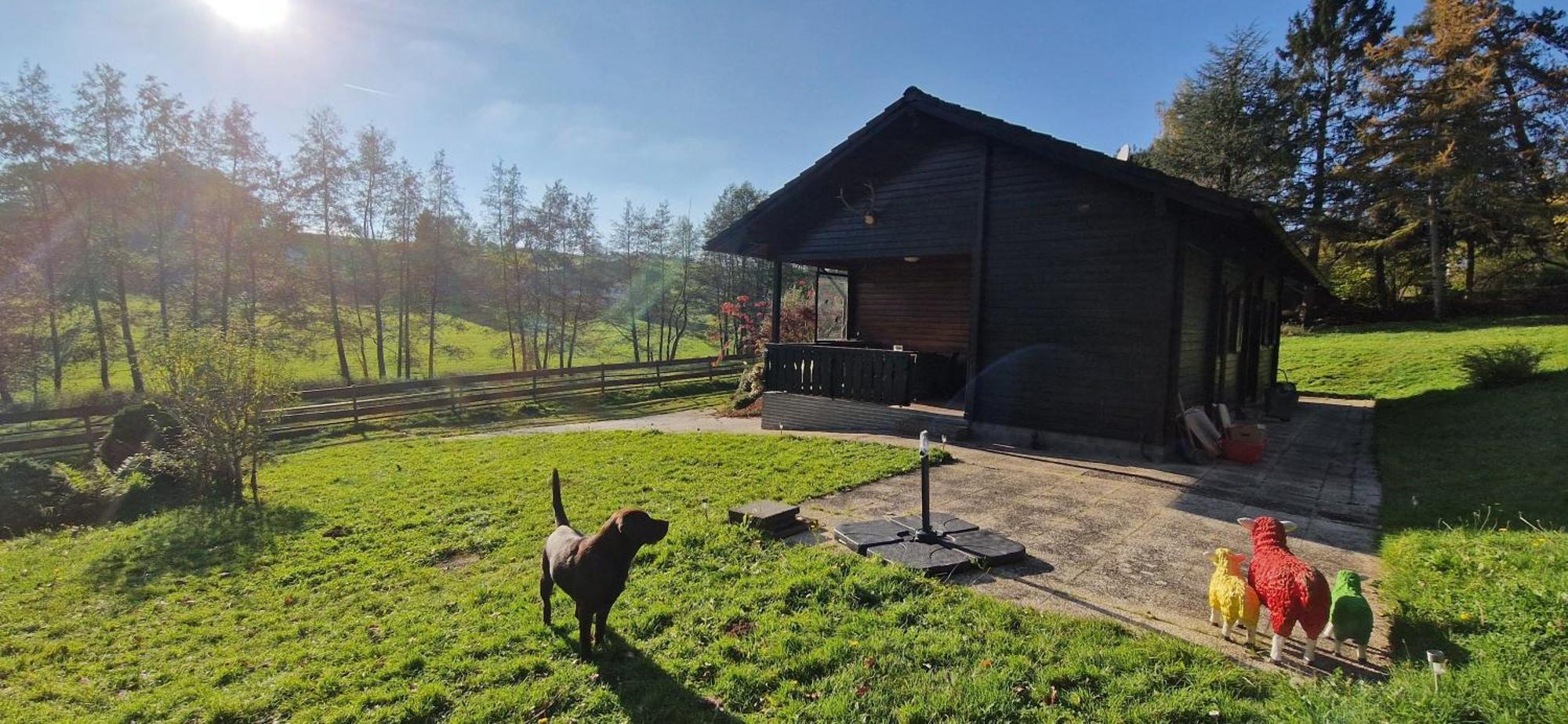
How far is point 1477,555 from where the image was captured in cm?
346

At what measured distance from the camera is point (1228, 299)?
30.6ft

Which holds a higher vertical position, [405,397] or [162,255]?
[162,255]

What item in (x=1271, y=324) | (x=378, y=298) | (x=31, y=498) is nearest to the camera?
(x=31, y=498)

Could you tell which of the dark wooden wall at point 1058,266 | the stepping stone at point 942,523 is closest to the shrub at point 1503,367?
the dark wooden wall at point 1058,266

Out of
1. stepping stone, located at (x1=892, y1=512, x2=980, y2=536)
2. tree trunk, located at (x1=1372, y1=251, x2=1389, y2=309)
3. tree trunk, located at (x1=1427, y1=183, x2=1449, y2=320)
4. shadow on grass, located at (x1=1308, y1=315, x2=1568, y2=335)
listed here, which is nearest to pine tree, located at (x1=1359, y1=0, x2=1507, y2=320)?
tree trunk, located at (x1=1427, y1=183, x2=1449, y2=320)

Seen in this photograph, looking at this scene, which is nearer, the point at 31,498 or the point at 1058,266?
the point at 31,498

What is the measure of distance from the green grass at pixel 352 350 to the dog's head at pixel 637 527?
8109 millimetres

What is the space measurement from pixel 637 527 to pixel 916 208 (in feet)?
25.2

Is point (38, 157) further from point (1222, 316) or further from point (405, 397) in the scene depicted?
point (1222, 316)

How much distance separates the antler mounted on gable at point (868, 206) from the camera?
9641 millimetres

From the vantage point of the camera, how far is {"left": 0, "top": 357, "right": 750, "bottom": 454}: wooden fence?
1204cm

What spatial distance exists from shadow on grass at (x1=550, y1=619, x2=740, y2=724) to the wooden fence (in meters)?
7.55

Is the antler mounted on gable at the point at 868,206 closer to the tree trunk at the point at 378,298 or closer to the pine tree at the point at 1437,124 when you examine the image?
the tree trunk at the point at 378,298

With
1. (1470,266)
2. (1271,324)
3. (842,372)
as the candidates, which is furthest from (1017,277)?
(1470,266)
